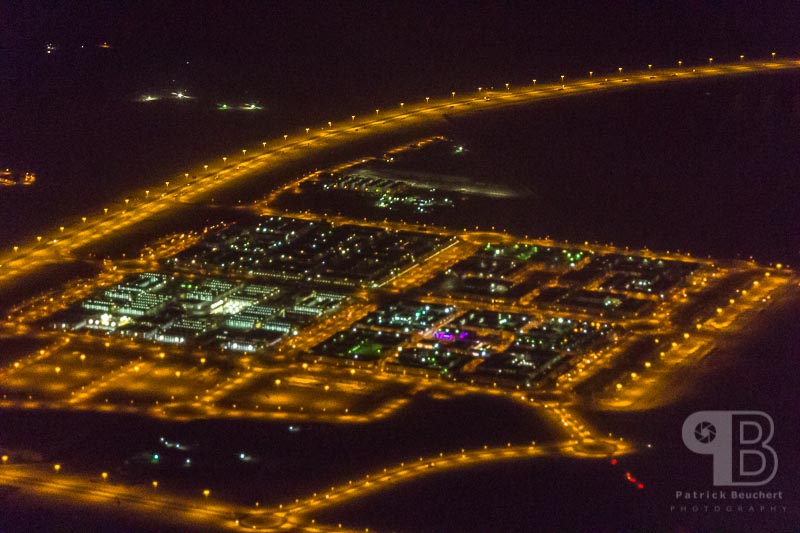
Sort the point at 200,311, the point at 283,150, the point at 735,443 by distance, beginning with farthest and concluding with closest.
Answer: the point at 283,150 < the point at 200,311 < the point at 735,443

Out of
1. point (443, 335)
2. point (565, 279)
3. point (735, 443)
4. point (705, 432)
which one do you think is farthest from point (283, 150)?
point (735, 443)

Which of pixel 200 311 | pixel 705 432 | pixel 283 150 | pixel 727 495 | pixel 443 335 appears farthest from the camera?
pixel 283 150

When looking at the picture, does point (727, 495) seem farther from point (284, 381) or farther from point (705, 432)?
point (284, 381)

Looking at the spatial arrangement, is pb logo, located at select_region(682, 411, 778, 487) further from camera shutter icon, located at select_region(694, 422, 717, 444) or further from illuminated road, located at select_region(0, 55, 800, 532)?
illuminated road, located at select_region(0, 55, 800, 532)

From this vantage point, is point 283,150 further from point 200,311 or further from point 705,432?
point 705,432

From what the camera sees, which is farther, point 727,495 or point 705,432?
point 705,432

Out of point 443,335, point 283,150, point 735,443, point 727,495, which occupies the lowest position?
point 727,495

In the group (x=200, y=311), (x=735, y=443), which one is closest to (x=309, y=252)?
(x=200, y=311)

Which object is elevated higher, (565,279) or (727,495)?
(565,279)

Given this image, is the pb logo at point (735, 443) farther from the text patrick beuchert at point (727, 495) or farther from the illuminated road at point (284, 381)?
the illuminated road at point (284, 381)

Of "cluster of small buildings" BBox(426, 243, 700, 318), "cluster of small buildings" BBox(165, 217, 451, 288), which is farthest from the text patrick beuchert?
"cluster of small buildings" BBox(165, 217, 451, 288)
